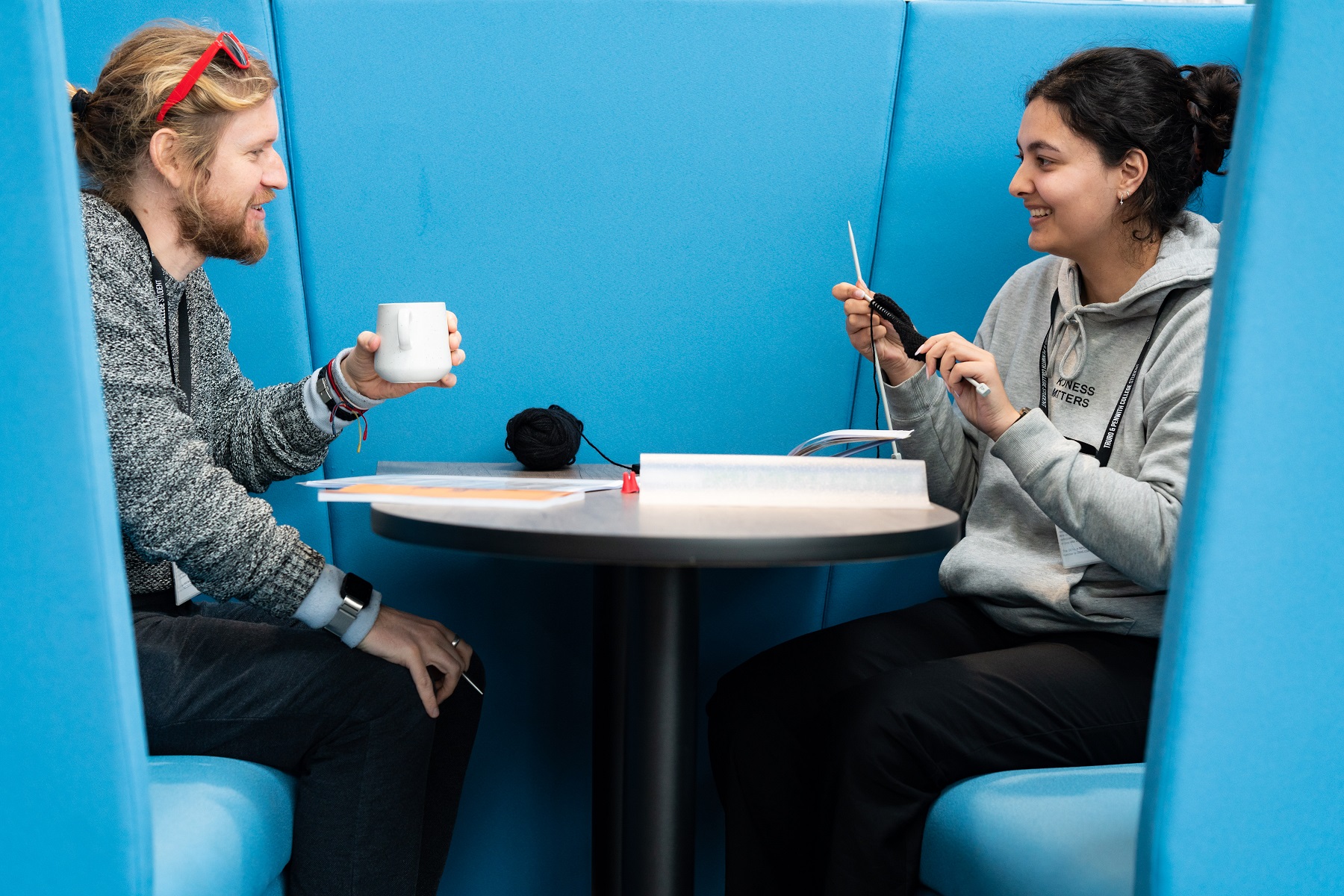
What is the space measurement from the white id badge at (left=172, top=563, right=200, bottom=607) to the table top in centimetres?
46

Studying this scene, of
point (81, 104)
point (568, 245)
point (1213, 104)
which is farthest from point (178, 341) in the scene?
point (1213, 104)

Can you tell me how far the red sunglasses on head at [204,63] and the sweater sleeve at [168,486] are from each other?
19 centimetres

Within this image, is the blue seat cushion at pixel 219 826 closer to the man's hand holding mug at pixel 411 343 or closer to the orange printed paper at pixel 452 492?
the orange printed paper at pixel 452 492

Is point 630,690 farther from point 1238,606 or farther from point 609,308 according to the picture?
point 609,308

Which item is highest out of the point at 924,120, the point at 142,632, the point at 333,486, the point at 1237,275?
the point at 924,120

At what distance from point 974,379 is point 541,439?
519mm

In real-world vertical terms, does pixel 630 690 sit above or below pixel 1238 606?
below

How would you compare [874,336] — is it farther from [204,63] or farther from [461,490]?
[204,63]

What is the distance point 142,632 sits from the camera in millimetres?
984

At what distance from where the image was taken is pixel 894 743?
37.7 inches

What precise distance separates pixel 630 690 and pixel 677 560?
272 mm

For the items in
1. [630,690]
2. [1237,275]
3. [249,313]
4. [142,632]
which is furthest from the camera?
[249,313]

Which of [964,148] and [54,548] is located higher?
[964,148]

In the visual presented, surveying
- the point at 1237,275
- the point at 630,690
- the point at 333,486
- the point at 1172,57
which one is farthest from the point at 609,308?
the point at 1237,275
